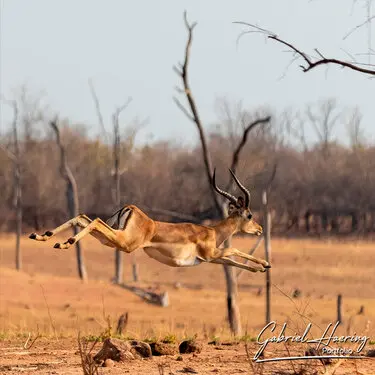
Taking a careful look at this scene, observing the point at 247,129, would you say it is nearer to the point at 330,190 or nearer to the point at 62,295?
the point at 62,295

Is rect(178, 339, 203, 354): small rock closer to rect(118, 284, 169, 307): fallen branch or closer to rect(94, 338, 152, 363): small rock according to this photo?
rect(94, 338, 152, 363): small rock

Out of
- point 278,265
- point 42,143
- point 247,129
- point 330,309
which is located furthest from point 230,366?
point 42,143

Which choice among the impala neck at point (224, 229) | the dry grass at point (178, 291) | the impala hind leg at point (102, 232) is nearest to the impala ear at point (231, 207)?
the impala neck at point (224, 229)

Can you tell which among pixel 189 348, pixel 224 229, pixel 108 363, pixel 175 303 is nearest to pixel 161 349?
pixel 189 348

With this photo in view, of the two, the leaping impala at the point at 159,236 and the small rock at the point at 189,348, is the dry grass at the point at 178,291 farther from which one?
the small rock at the point at 189,348

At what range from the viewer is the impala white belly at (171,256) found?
30.7 ft

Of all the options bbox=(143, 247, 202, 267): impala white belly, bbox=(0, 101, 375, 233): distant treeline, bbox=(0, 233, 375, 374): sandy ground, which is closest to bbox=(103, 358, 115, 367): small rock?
bbox=(0, 233, 375, 374): sandy ground

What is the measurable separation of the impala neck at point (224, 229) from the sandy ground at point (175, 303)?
1.15m

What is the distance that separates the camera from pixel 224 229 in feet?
34.6

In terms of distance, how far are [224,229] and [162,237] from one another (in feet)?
4.56

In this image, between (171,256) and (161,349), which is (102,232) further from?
(161,349)

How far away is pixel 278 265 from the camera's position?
42406 mm

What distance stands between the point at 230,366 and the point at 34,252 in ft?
127

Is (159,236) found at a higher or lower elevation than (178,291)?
higher
